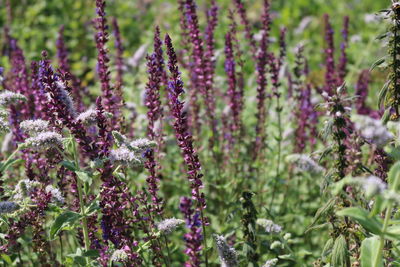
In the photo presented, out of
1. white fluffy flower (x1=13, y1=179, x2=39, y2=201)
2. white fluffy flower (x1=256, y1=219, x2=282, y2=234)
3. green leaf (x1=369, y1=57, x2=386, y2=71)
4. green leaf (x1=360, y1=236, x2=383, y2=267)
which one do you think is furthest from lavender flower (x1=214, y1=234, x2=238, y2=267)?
green leaf (x1=369, y1=57, x2=386, y2=71)

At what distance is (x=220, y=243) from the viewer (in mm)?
2822

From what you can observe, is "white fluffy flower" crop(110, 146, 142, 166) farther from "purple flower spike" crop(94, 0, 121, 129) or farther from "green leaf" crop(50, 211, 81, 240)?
"purple flower spike" crop(94, 0, 121, 129)

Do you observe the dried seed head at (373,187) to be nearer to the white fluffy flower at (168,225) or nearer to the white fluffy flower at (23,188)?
the white fluffy flower at (168,225)

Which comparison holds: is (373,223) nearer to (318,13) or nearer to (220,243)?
(220,243)

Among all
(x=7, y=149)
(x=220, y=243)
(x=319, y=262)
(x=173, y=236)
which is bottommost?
(x=173, y=236)

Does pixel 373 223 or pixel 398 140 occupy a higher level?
pixel 398 140

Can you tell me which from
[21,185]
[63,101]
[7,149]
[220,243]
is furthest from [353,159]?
[7,149]

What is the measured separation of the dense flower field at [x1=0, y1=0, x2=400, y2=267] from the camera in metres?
2.78

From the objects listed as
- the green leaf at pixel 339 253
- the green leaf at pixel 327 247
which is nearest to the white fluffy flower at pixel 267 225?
the green leaf at pixel 327 247

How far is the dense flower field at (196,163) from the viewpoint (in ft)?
9.12

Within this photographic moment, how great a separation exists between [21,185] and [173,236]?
2.58 meters

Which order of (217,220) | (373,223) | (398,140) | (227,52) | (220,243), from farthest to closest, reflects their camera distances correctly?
(217,220)
(227,52)
(220,243)
(398,140)
(373,223)

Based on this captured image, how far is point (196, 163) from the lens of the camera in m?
3.00

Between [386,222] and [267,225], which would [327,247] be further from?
[386,222]
